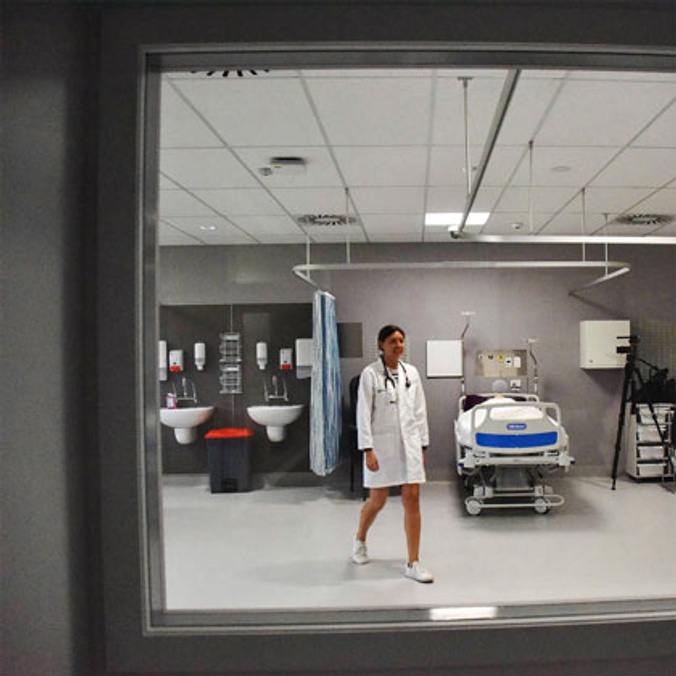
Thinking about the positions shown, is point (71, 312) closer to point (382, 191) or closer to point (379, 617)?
point (379, 617)

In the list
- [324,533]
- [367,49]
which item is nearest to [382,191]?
[324,533]

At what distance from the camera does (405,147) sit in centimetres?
264

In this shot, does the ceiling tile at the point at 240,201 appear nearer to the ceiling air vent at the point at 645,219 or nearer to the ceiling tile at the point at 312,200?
the ceiling tile at the point at 312,200

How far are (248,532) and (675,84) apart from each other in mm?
3144

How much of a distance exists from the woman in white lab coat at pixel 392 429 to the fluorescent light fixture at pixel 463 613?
6.17ft

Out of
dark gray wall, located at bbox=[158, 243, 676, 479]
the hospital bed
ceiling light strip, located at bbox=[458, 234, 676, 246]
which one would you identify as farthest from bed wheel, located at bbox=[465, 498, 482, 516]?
ceiling light strip, located at bbox=[458, 234, 676, 246]

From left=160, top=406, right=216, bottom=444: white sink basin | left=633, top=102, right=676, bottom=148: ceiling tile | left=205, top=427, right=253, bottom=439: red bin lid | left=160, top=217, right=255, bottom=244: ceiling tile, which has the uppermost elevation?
left=633, top=102, right=676, bottom=148: ceiling tile

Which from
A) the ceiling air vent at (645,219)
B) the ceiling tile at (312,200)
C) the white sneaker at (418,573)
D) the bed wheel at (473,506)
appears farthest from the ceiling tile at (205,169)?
the ceiling air vent at (645,219)

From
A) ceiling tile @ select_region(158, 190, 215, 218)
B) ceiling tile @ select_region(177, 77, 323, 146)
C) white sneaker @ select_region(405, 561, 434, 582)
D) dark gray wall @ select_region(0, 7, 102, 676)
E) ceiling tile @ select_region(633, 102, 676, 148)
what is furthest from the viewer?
ceiling tile @ select_region(158, 190, 215, 218)

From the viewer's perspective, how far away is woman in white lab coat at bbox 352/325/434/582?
2736 mm

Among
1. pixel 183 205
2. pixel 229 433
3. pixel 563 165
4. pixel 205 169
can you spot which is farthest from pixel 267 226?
pixel 563 165

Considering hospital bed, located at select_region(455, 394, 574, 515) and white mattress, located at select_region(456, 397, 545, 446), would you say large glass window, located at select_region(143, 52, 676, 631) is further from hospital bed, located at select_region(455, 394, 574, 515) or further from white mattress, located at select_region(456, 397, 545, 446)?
white mattress, located at select_region(456, 397, 545, 446)

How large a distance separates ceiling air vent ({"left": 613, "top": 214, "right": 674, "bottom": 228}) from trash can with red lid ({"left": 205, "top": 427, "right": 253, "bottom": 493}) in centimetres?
330

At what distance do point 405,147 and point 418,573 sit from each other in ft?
6.68
